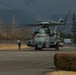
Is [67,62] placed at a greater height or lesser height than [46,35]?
lesser

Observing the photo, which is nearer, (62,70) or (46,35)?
(62,70)

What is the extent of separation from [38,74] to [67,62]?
229 cm

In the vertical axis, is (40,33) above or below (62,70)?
above

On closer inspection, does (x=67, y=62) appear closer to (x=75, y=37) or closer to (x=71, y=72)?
(x=71, y=72)

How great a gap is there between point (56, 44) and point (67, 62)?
42.8 meters

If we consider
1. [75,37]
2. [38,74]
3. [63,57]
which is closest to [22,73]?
[38,74]

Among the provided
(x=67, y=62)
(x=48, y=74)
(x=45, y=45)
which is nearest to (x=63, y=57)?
(x=67, y=62)

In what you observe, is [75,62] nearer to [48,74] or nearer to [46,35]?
[48,74]

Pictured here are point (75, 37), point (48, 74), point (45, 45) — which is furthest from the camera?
point (75, 37)

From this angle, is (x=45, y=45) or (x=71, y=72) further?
(x=45, y=45)

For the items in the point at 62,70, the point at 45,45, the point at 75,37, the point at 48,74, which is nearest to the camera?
the point at 48,74

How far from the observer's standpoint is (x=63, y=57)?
23.3m

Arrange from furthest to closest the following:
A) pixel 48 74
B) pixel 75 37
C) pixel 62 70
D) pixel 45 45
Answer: pixel 75 37 → pixel 45 45 → pixel 62 70 → pixel 48 74

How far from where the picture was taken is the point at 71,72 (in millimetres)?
22125
